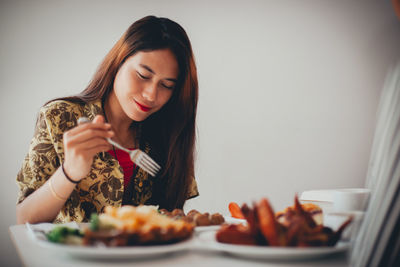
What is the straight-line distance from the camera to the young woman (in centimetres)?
133

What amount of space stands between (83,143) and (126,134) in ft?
2.94

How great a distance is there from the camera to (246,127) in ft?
13.5

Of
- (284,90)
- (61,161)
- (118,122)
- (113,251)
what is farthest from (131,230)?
(284,90)

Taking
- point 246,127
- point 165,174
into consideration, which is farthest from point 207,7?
point 165,174

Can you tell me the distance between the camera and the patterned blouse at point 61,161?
57.1 inches

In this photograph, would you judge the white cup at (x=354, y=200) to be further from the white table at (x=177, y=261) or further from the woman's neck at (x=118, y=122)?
the woman's neck at (x=118, y=122)

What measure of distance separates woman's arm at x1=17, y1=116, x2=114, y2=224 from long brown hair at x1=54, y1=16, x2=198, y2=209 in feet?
2.07

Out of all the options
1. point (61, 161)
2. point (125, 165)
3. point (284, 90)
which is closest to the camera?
point (61, 161)

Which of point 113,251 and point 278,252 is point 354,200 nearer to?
point 278,252

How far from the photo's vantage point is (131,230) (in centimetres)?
67

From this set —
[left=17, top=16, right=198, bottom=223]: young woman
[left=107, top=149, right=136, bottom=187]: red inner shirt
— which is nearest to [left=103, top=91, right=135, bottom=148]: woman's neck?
[left=17, top=16, right=198, bottom=223]: young woman

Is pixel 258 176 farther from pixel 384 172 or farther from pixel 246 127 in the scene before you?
pixel 384 172

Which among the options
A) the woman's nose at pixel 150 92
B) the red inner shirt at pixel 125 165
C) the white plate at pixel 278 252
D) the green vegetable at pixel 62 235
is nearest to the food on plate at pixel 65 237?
the green vegetable at pixel 62 235

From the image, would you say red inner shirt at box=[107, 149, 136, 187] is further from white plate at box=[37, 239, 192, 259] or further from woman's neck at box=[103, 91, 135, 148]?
white plate at box=[37, 239, 192, 259]
